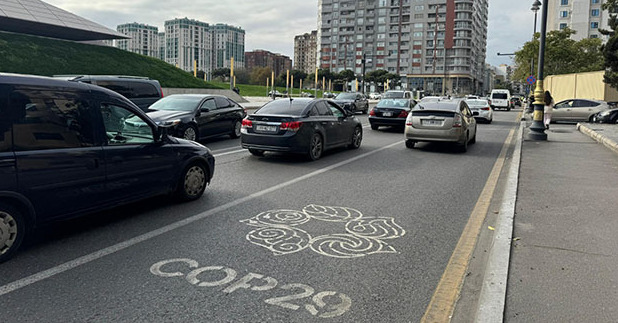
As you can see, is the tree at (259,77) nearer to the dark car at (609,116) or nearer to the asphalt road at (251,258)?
the dark car at (609,116)

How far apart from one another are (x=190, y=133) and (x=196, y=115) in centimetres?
59

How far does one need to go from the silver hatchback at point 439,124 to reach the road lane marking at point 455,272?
5901mm

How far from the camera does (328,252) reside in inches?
191

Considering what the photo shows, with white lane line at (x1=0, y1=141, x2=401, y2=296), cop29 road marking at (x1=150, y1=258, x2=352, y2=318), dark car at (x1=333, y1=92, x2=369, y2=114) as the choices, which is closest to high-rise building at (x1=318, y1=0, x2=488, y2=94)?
dark car at (x1=333, y1=92, x2=369, y2=114)

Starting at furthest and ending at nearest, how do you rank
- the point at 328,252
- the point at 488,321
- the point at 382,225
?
the point at 382,225
the point at 328,252
the point at 488,321

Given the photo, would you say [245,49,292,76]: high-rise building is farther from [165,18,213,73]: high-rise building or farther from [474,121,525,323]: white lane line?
[474,121,525,323]: white lane line

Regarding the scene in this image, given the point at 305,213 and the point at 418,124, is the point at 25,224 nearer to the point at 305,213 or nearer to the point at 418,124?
the point at 305,213

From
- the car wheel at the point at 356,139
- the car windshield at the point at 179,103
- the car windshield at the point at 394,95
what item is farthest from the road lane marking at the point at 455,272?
the car windshield at the point at 394,95

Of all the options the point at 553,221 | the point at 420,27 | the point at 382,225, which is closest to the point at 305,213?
the point at 382,225

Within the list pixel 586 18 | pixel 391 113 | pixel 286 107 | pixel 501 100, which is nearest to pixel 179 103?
pixel 286 107

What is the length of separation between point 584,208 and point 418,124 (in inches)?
283

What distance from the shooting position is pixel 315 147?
11.5 metres

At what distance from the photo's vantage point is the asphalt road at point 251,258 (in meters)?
3.54

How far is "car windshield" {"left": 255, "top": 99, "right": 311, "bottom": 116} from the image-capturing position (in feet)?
36.9
